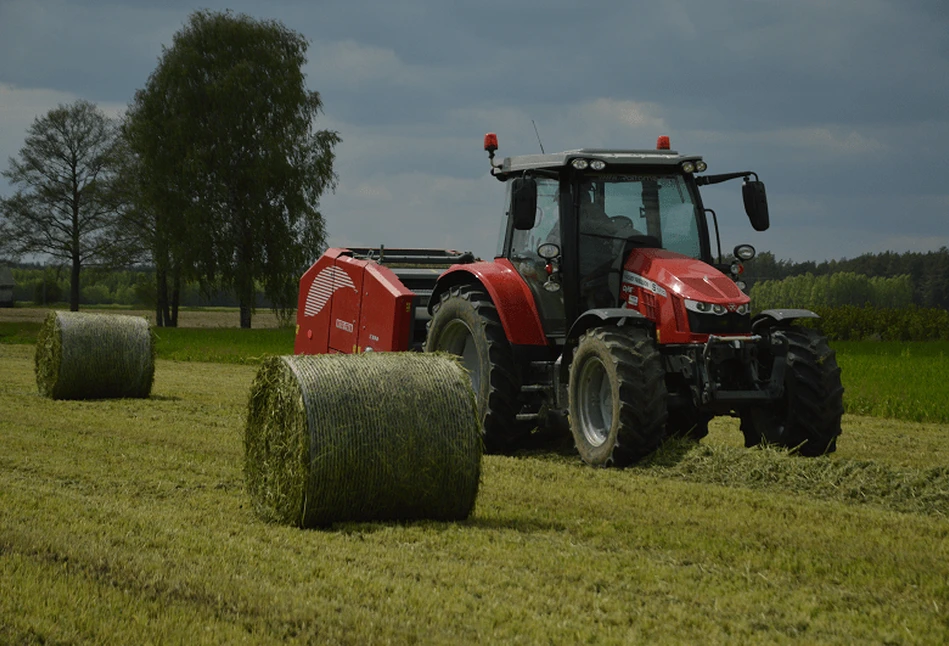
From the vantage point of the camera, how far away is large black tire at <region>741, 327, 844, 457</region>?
7645mm

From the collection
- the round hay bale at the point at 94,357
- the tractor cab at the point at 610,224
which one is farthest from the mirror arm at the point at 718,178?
the round hay bale at the point at 94,357

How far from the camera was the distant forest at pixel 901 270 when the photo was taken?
49250 mm

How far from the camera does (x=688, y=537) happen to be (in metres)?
5.59

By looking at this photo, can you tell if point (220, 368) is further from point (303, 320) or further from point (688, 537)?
point (688, 537)

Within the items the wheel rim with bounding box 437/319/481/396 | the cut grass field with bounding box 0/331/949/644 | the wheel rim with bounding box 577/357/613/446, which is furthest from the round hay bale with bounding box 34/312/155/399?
the wheel rim with bounding box 577/357/613/446

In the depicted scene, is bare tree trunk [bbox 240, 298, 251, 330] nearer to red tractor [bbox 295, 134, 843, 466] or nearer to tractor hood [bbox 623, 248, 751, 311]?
red tractor [bbox 295, 134, 843, 466]

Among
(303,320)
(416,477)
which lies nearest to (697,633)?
(416,477)

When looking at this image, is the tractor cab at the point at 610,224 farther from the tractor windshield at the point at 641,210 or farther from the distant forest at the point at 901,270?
the distant forest at the point at 901,270

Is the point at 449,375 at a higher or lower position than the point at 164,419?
higher

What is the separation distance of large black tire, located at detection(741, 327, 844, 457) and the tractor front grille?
0.27m

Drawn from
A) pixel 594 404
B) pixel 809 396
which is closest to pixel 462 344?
pixel 594 404

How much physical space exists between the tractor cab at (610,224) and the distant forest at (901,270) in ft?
114

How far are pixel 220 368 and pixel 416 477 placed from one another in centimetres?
1409

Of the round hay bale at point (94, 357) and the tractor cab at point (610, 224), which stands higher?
the tractor cab at point (610, 224)
